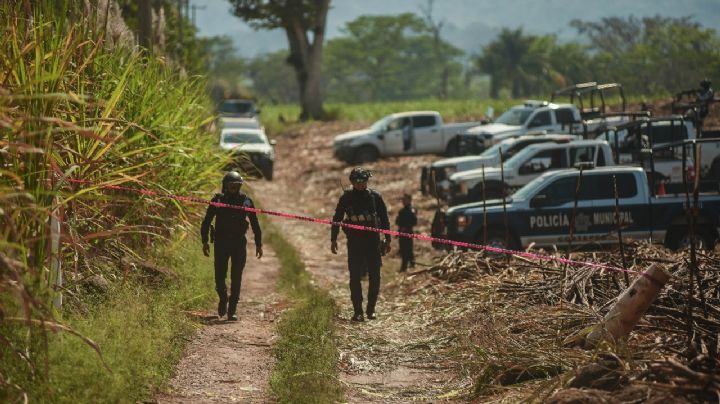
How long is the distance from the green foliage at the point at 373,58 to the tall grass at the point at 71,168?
12390 cm

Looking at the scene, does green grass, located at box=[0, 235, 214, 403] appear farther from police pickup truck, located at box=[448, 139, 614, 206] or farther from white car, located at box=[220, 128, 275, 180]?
white car, located at box=[220, 128, 275, 180]

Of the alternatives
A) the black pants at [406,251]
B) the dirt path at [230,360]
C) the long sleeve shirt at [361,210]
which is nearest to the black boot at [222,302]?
the dirt path at [230,360]

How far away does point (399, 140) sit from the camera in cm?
3491

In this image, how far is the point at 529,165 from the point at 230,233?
11.4 meters

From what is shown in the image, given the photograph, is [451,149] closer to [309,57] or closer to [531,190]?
[531,190]

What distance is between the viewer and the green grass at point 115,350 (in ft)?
23.6

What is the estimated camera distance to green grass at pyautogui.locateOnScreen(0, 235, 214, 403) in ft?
23.6

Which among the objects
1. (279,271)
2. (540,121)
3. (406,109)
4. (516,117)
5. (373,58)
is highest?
(373,58)

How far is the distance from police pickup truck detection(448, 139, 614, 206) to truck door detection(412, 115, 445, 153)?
496 inches

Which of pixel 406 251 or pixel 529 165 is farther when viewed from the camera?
pixel 529 165

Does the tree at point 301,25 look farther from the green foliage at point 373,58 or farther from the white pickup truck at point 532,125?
the green foliage at point 373,58

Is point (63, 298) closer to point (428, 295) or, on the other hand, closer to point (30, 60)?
point (30, 60)

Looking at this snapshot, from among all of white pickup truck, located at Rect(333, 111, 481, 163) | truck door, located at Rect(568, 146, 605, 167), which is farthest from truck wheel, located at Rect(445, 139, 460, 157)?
truck door, located at Rect(568, 146, 605, 167)

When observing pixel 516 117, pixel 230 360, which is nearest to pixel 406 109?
pixel 516 117
